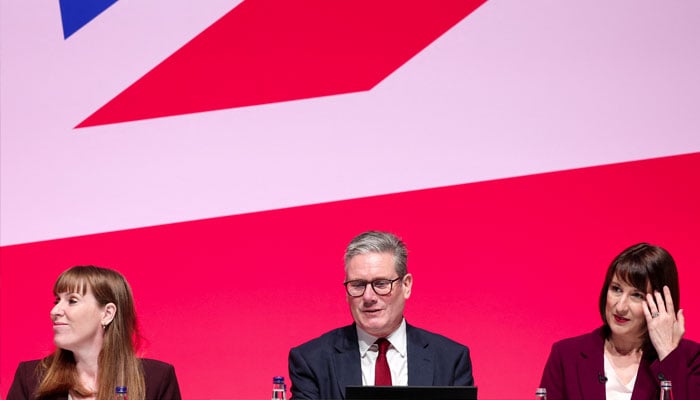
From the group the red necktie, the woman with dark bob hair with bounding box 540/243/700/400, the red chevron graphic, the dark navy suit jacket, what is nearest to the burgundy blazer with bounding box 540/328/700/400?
the woman with dark bob hair with bounding box 540/243/700/400

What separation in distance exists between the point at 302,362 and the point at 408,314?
87cm

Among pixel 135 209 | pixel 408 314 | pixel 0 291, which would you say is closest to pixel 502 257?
pixel 408 314

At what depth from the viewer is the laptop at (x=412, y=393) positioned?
2.55 m

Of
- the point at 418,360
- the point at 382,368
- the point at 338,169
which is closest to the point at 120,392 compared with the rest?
the point at 382,368

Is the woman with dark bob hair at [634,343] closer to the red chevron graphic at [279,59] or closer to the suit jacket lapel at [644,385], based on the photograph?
the suit jacket lapel at [644,385]

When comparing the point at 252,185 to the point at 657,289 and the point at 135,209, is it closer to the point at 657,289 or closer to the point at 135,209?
the point at 135,209

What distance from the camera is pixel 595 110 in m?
4.23

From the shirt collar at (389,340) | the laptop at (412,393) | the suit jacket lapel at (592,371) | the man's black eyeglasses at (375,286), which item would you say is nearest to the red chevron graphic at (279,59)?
the man's black eyeglasses at (375,286)

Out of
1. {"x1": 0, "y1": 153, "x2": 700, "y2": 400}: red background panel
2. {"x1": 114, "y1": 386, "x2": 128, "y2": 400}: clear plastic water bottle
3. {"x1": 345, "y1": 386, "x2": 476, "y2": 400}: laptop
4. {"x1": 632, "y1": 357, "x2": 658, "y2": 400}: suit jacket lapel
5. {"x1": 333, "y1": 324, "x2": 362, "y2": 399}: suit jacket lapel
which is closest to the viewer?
{"x1": 345, "y1": 386, "x2": 476, "y2": 400}: laptop

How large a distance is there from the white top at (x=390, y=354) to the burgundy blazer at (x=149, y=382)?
0.78 metres

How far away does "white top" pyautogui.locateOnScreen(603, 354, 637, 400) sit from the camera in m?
3.58

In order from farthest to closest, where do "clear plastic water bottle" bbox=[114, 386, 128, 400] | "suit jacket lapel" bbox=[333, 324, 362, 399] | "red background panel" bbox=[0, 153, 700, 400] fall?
"red background panel" bbox=[0, 153, 700, 400] → "suit jacket lapel" bbox=[333, 324, 362, 399] → "clear plastic water bottle" bbox=[114, 386, 128, 400]

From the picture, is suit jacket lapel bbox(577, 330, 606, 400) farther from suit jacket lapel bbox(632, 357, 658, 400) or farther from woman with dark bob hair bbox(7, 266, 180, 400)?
woman with dark bob hair bbox(7, 266, 180, 400)

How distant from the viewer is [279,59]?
14.0 ft
